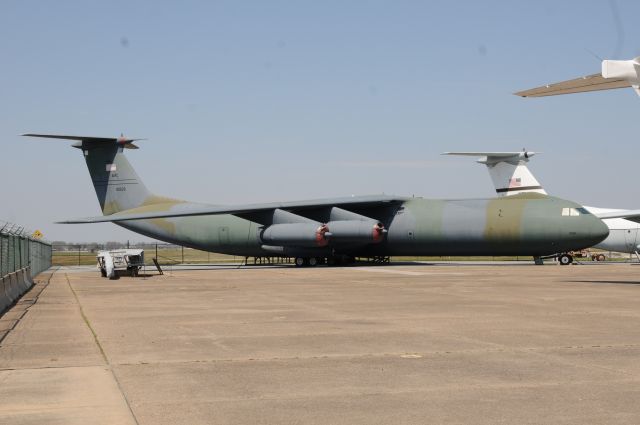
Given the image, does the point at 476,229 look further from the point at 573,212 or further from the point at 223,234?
the point at 223,234

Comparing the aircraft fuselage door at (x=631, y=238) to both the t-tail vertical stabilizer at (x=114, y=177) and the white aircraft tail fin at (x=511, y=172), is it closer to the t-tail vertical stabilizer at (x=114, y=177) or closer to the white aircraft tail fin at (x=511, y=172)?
the white aircraft tail fin at (x=511, y=172)

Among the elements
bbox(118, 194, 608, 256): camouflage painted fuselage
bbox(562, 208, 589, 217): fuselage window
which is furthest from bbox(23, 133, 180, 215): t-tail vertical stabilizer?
bbox(562, 208, 589, 217): fuselage window

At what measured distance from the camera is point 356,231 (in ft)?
133

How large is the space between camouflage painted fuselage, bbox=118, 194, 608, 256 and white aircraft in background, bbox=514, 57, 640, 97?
70.5 ft

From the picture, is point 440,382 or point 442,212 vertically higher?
point 442,212

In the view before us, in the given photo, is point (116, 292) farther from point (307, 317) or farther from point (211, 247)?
point (211, 247)

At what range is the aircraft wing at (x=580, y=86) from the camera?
16.0 meters

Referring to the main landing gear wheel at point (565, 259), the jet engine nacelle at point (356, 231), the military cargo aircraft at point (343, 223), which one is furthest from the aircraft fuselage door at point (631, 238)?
the jet engine nacelle at point (356, 231)

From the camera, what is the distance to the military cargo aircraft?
125ft

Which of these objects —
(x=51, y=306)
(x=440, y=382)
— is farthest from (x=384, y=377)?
(x=51, y=306)

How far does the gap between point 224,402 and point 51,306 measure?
12.3 meters

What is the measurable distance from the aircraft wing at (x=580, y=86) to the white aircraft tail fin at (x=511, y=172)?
34.6 metres

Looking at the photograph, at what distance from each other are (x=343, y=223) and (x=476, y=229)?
6.97 metres

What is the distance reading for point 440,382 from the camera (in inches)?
315
